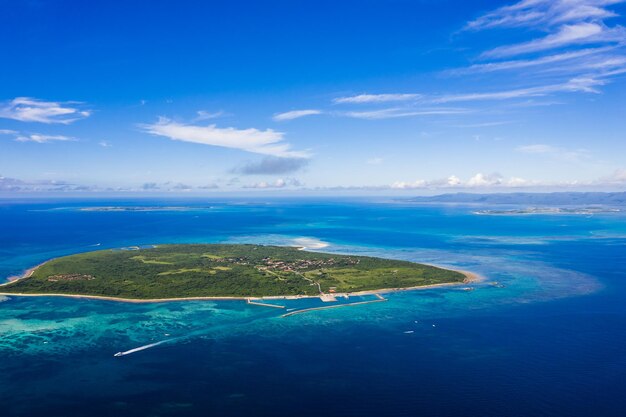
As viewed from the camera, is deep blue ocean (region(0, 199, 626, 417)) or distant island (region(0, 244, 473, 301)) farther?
distant island (region(0, 244, 473, 301))

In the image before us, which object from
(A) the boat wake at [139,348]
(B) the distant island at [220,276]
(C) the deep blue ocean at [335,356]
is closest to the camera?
(C) the deep blue ocean at [335,356]

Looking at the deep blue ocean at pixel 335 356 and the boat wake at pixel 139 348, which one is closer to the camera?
the deep blue ocean at pixel 335 356

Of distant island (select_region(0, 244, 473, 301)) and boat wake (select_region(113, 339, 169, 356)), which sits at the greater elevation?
distant island (select_region(0, 244, 473, 301))

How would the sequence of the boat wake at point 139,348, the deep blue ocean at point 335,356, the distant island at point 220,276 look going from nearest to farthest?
the deep blue ocean at point 335,356 → the boat wake at point 139,348 → the distant island at point 220,276

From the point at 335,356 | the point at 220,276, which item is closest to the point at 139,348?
the point at 335,356

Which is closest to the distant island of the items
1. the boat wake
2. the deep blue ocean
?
the deep blue ocean

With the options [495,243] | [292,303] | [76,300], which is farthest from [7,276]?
[495,243]

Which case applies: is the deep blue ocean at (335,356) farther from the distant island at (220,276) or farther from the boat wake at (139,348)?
the distant island at (220,276)

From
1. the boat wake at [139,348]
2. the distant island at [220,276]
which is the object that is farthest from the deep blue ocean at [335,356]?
the distant island at [220,276]

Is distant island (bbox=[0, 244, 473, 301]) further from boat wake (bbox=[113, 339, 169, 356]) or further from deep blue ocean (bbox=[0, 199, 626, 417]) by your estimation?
boat wake (bbox=[113, 339, 169, 356])
